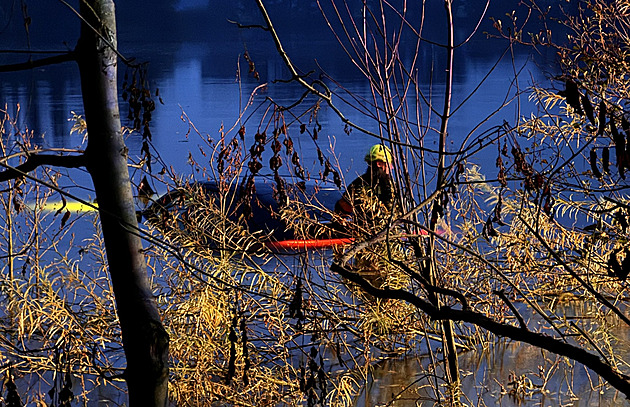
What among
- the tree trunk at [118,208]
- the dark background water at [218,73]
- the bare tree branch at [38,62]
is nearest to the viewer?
the bare tree branch at [38,62]

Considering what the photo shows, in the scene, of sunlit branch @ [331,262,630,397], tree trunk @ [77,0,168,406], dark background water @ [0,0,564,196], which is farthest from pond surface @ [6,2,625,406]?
sunlit branch @ [331,262,630,397]

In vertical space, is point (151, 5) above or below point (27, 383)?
above

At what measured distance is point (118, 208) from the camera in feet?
11.0

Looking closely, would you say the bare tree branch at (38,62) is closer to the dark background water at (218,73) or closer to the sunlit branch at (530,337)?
the dark background water at (218,73)

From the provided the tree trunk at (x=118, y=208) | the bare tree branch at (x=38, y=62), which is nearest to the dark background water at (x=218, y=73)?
the bare tree branch at (x=38, y=62)

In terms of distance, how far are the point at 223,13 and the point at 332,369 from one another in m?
82.1

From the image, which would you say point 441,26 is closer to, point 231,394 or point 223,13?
point 223,13

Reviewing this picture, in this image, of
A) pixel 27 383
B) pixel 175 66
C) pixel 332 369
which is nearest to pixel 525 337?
pixel 332 369

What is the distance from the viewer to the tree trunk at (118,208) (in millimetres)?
3307

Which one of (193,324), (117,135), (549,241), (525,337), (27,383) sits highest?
(117,135)

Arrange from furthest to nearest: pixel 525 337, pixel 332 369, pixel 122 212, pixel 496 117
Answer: pixel 496 117, pixel 332 369, pixel 122 212, pixel 525 337

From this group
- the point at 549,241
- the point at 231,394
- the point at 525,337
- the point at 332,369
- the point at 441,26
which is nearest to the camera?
the point at 525,337

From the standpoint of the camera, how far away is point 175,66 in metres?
44.2

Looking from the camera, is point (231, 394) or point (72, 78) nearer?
point (231, 394)
